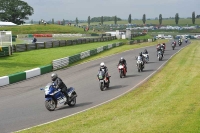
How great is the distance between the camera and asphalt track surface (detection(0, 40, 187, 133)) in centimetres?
1422

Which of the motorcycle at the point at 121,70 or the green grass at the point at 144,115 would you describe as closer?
the green grass at the point at 144,115

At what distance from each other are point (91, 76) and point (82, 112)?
1271 centimetres

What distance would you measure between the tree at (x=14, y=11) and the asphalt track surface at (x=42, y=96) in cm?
10803

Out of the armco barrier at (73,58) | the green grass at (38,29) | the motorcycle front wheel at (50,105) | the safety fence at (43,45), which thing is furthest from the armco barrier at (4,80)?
the green grass at (38,29)

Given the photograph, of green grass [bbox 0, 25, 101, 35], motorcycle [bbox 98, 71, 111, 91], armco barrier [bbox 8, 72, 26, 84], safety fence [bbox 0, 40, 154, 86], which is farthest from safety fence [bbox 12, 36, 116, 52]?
green grass [bbox 0, 25, 101, 35]

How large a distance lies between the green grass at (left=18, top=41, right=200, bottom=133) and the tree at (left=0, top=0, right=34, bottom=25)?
120570 mm

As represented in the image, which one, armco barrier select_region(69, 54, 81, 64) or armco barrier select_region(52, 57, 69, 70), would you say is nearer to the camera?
armco barrier select_region(52, 57, 69, 70)

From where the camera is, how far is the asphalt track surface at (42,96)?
46.6ft

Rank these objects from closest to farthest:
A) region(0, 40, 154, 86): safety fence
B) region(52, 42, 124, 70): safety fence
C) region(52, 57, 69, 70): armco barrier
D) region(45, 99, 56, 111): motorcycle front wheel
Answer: region(45, 99, 56, 111): motorcycle front wheel
region(0, 40, 154, 86): safety fence
region(52, 57, 69, 70): armco barrier
region(52, 42, 124, 70): safety fence

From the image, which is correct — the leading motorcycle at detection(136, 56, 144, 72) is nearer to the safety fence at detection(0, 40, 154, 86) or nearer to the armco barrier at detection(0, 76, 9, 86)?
the safety fence at detection(0, 40, 154, 86)

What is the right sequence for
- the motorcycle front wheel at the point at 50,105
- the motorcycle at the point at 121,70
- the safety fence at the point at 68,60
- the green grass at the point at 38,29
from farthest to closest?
the green grass at the point at 38,29, the safety fence at the point at 68,60, the motorcycle at the point at 121,70, the motorcycle front wheel at the point at 50,105

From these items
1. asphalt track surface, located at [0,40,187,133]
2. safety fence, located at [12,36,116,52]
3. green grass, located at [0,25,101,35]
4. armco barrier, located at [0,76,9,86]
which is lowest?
asphalt track surface, located at [0,40,187,133]

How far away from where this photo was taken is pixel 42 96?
768 inches

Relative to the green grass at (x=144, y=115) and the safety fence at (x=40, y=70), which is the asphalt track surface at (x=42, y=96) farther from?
the green grass at (x=144, y=115)
